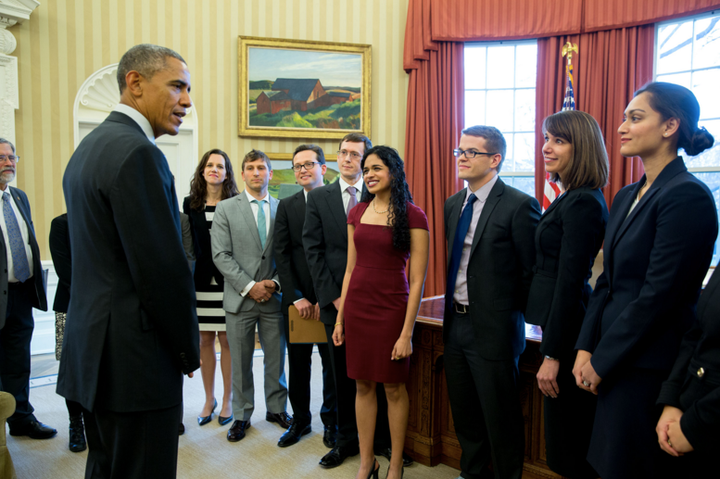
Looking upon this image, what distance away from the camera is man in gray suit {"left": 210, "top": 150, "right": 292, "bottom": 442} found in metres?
3.17

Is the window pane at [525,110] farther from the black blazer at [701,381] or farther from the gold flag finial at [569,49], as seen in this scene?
the black blazer at [701,381]

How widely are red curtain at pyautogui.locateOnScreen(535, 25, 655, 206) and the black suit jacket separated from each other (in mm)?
3653

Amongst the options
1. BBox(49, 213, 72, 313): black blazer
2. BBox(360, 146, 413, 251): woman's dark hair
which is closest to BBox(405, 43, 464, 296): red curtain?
BBox(360, 146, 413, 251): woman's dark hair

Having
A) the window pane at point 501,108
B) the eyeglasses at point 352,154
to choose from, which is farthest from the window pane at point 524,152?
the eyeglasses at point 352,154

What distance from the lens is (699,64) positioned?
16.9 feet

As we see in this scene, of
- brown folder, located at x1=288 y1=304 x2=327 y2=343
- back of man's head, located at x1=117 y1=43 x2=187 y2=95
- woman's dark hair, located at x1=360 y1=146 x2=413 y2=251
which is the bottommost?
brown folder, located at x1=288 y1=304 x2=327 y2=343

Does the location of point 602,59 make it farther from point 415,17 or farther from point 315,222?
point 315,222

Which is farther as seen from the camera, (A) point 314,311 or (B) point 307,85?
(B) point 307,85

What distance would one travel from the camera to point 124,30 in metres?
5.44

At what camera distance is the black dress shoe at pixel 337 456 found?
272 cm

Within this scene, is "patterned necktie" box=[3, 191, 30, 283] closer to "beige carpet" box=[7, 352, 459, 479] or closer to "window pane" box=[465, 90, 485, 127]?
"beige carpet" box=[7, 352, 459, 479]

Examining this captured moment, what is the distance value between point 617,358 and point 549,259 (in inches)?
21.5

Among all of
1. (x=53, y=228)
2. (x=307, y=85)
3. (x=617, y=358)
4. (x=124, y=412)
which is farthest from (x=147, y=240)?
(x=307, y=85)

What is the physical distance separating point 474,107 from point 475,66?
488 millimetres
